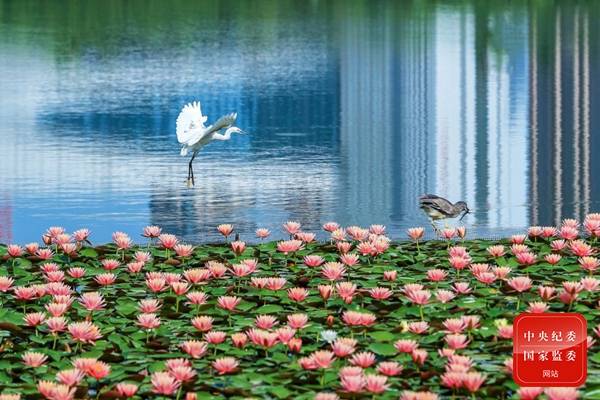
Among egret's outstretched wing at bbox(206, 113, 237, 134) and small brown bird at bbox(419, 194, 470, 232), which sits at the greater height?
egret's outstretched wing at bbox(206, 113, 237, 134)

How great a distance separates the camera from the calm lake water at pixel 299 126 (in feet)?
31.7

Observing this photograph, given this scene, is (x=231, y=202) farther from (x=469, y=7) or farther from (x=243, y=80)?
(x=469, y=7)

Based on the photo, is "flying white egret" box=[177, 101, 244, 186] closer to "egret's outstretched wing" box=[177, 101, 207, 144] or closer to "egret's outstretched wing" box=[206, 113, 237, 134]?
"egret's outstretched wing" box=[177, 101, 207, 144]

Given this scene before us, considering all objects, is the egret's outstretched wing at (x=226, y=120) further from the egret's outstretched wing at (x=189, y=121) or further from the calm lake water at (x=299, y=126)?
the egret's outstretched wing at (x=189, y=121)

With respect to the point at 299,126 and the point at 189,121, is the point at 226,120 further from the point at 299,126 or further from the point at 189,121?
the point at 299,126

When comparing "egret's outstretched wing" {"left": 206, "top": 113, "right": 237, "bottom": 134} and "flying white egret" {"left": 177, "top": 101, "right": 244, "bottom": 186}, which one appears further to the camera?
"flying white egret" {"left": 177, "top": 101, "right": 244, "bottom": 186}

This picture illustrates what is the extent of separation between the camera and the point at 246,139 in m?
13.6

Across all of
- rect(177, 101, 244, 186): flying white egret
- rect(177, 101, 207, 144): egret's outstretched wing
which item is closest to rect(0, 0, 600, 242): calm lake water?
rect(177, 101, 244, 186): flying white egret

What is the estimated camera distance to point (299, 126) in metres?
14.5

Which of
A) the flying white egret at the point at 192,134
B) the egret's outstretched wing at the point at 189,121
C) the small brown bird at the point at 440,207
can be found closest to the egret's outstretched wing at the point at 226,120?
the flying white egret at the point at 192,134

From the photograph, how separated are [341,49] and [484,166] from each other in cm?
1381

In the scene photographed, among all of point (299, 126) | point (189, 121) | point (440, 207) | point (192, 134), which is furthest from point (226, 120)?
point (299, 126)

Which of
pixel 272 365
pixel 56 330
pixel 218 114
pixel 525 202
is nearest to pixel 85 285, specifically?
pixel 56 330

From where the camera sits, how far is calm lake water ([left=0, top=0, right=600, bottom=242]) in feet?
31.7
